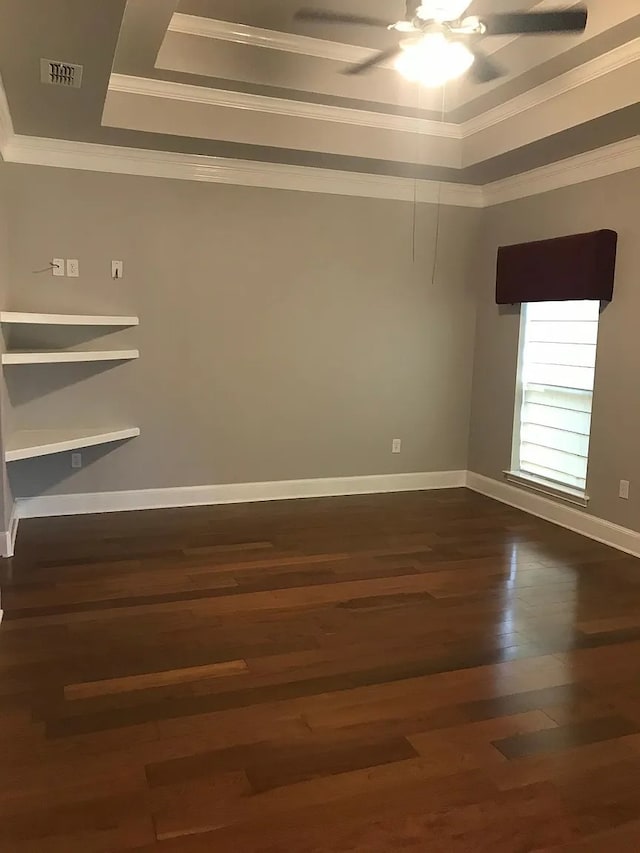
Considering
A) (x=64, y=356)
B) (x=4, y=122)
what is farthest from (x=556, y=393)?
(x=4, y=122)

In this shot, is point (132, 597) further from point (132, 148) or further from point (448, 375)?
point (448, 375)

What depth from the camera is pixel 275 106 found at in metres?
4.53

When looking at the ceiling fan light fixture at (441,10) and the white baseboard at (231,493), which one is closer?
the ceiling fan light fixture at (441,10)

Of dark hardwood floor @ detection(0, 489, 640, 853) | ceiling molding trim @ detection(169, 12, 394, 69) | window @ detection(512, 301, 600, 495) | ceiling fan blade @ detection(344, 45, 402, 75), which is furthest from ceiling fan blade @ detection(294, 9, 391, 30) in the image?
dark hardwood floor @ detection(0, 489, 640, 853)

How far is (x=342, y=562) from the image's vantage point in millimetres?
4133

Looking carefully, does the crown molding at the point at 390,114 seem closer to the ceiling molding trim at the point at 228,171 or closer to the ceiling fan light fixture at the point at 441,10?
the ceiling molding trim at the point at 228,171

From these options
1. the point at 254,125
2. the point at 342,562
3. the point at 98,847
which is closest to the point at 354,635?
the point at 342,562

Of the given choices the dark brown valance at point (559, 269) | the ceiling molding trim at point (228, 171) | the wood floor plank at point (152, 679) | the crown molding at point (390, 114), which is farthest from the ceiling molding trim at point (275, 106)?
the wood floor plank at point (152, 679)

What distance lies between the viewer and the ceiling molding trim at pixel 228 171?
4.57 meters

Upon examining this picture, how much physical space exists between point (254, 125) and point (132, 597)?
2.96 m

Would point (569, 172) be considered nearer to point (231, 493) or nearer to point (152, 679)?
point (231, 493)

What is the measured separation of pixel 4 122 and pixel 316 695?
3481mm

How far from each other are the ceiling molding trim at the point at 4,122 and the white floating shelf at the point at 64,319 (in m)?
1.00

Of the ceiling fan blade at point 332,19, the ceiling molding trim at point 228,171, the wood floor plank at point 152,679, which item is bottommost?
the wood floor plank at point 152,679
